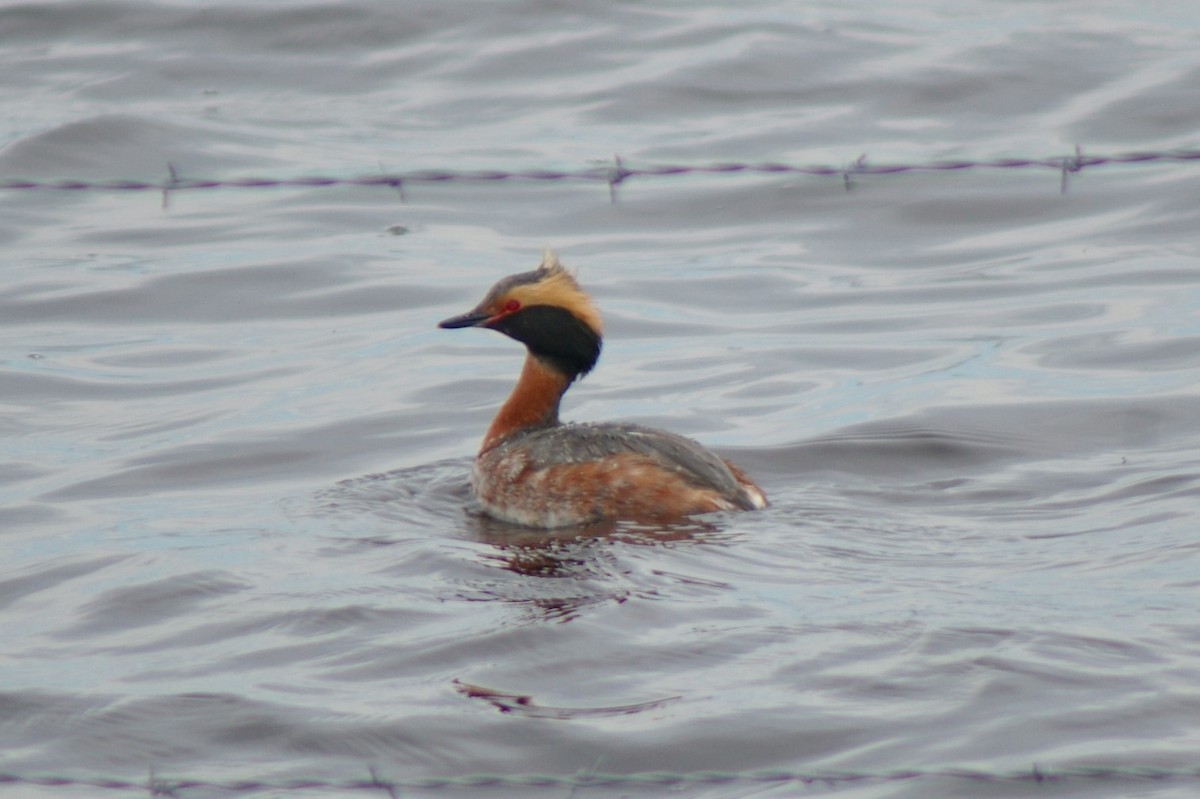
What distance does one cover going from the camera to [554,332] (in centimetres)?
884

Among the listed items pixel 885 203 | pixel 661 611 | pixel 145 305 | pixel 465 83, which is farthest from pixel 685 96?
pixel 661 611

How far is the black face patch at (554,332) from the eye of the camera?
8805mm

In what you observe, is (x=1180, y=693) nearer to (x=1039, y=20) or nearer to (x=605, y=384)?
(x=605, y=384)

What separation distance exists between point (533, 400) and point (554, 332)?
1.24 feet

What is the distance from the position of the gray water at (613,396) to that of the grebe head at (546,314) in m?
0.82

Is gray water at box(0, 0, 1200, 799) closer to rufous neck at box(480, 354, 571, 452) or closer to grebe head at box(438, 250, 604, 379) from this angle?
rufous neck at box(480, 354, 571, 452)

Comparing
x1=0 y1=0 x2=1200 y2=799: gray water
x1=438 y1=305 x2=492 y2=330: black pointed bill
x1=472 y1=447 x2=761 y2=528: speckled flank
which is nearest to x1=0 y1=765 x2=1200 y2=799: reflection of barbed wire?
x1=0 y1=0 x2=1200 y2=799: gray water

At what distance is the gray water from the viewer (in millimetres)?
5855

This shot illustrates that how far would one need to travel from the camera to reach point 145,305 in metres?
12.9

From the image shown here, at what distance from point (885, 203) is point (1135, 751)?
383 inches

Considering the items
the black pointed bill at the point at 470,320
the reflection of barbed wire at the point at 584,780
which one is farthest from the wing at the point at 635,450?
the reflection of barbed wire at the point at 584,780

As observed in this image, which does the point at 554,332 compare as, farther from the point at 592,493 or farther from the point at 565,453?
the point at 592,493

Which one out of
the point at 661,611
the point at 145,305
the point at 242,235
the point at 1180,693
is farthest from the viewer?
the point at 242,235

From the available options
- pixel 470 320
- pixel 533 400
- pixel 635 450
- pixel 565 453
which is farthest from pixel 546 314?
pixel 635 450
